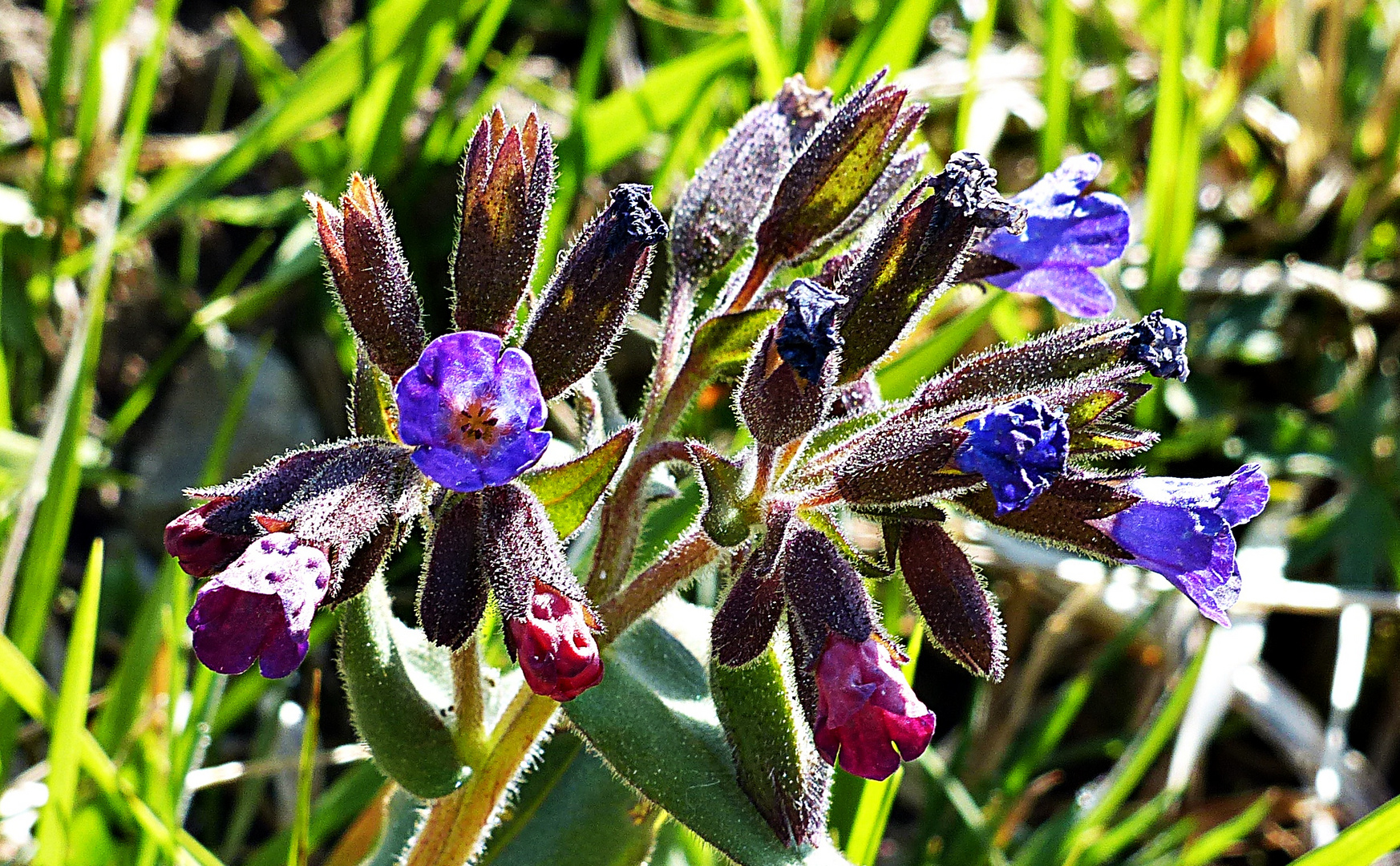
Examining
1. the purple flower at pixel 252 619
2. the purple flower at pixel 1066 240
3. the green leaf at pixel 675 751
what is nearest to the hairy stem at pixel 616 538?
the green leaf at pixel 675 751

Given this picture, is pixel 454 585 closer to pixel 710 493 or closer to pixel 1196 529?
pixel 710 493

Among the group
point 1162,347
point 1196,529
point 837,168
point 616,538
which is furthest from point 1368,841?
point 837,168

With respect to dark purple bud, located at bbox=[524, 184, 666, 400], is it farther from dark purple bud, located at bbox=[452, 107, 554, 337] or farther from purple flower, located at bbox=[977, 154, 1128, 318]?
purple flower, located at bbox=[977, 154, 1128, 318]

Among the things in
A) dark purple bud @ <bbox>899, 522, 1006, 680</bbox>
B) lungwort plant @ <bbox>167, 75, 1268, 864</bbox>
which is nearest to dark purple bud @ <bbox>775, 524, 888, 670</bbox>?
lungwort plant @ <bbox>167, 75, 1268, 864</bbox>

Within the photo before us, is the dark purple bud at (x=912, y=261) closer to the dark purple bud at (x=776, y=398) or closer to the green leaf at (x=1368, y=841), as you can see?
the dark purple bud at (x=776, y=398)

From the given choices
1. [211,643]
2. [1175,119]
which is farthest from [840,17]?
[211,643]

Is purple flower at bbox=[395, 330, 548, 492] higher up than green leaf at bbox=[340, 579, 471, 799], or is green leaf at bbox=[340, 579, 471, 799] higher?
purple flower at bbox=[395, 330, 548, 492]
